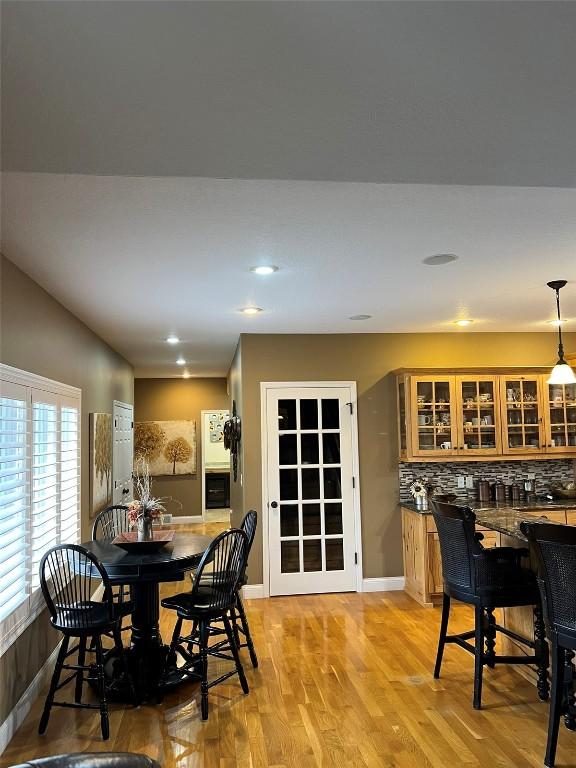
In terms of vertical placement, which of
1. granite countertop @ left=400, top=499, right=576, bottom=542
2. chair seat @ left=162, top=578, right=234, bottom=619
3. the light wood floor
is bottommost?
the light wood floor

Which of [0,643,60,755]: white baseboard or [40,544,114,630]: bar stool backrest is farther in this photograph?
[40,544,114,630]: bar stool backrest

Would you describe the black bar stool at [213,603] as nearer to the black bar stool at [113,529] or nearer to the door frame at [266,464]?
the black bar stool at [113,529]

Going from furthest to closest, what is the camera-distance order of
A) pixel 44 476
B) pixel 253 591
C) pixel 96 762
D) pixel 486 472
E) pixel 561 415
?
pixel 486 472
pixel 561 415
pixel 253 591
pixel 44 476
pixel 96 762

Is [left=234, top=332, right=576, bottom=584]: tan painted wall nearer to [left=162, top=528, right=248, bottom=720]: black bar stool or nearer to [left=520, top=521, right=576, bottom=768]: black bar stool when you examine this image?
[left=162, top=528, right=248, bottom=720]: black bar stool

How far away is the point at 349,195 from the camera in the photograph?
98.6 inches

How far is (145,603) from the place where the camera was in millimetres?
3947

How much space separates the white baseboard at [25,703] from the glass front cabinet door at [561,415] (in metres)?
4.78

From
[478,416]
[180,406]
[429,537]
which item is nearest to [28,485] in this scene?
[429,537]

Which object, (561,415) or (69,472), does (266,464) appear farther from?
(561,415)

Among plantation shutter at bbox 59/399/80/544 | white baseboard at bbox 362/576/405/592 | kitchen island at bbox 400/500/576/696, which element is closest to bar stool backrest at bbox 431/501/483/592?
kitchen island at bbox 400/500/576/696

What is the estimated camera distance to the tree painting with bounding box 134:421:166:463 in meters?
11.0

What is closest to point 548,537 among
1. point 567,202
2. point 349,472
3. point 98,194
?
point 567,202

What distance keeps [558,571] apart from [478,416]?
10.7ft

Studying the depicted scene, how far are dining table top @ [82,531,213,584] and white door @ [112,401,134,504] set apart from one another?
9.07ft
